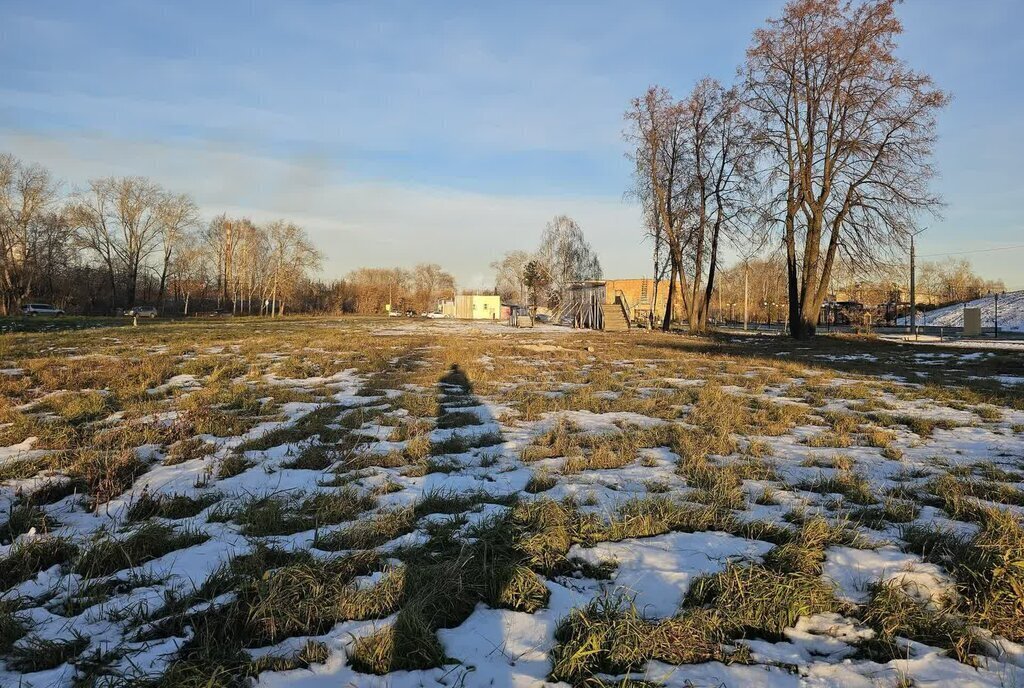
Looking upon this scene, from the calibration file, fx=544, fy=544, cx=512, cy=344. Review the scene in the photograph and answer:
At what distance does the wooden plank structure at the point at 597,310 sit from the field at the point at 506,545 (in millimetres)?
26087

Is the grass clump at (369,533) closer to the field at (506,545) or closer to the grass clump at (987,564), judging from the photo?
the field at (506,545)

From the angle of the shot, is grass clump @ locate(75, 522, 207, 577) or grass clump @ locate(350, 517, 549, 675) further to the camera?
grass clump @ locate(75, 522, 207, 577)

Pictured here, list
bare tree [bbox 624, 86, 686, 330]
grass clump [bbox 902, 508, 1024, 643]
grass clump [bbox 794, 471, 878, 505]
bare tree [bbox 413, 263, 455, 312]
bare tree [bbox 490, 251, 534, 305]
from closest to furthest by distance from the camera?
grass clump [bbox 902, 508, 1024, 643] → grass clump [bbox 794, 471, 878, 505] → bare tree [bbox 624, 86, 686, 330] → bare tree [bbox 490, 251, 534, 305] → bare tree [bbox 413, 263, 455, 312]

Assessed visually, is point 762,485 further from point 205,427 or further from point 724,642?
point 205,427

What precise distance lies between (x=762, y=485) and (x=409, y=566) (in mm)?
2966

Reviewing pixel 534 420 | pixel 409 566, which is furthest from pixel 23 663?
pixel 534 420

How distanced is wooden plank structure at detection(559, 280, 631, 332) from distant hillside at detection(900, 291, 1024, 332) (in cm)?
2806

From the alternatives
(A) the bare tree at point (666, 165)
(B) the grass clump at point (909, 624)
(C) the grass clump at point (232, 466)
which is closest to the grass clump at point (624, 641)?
(B) the grass clump at point (909, 624)

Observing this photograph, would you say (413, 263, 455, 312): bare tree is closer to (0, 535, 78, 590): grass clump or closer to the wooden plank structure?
the wooden plank structure

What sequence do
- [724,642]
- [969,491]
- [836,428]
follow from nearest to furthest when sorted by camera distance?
[724,642] < [969,491] < [836,428]

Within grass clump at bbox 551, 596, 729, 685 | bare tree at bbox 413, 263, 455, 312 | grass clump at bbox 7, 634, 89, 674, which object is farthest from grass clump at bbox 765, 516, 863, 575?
bare tree at bbox 413, 263, 455, 312

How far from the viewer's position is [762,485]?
441 cm

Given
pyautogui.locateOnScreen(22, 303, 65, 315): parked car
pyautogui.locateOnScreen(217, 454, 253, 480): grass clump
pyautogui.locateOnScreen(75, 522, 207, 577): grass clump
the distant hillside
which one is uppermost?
the distant hillside

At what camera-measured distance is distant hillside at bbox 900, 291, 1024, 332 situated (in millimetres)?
43562
